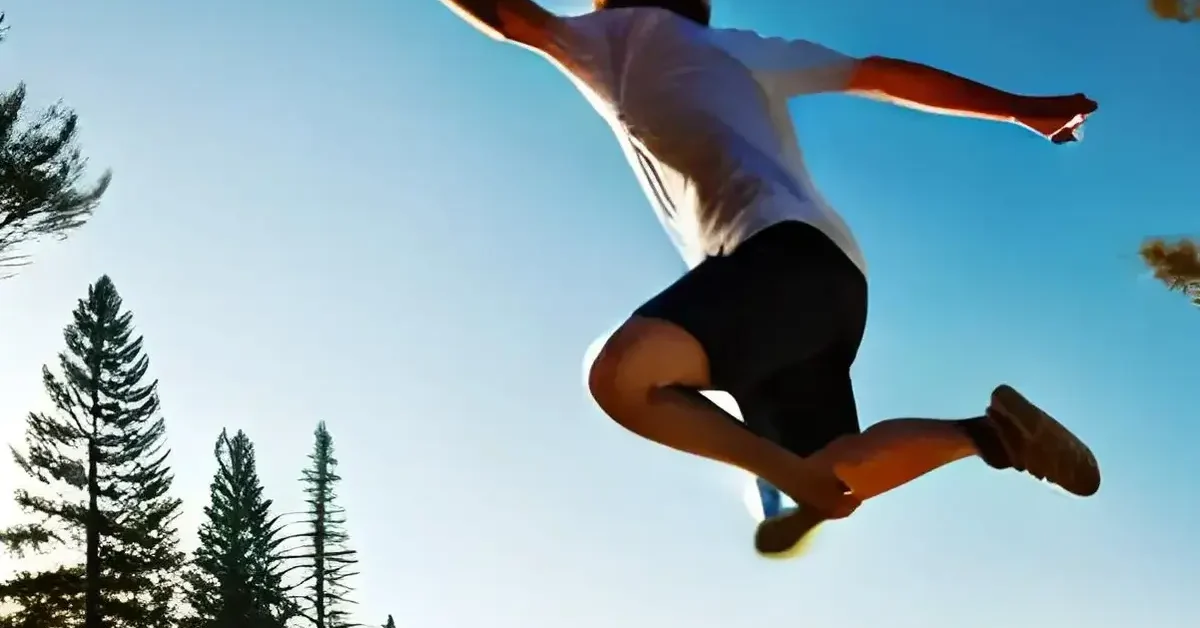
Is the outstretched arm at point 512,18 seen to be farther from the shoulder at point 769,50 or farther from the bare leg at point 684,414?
the bare leg at point 684,414

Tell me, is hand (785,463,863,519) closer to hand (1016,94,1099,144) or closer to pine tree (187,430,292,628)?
hand (1016,94,1099,144)

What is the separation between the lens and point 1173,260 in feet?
20.6

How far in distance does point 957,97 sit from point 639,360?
3.53 feet

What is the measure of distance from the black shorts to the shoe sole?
0.13 m

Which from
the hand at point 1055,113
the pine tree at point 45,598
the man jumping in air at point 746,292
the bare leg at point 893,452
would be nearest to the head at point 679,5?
the man jumping in air at point 746,292

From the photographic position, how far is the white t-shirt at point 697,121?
7.03 feet

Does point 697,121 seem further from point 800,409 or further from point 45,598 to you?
point 45,598

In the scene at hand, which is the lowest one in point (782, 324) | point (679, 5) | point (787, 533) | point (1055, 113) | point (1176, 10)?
point (787, 533)

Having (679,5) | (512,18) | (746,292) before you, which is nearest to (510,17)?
(512,18)

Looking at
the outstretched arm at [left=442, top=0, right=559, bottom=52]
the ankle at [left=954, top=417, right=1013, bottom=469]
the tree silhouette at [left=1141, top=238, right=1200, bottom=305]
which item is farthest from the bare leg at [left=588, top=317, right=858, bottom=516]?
the tree silhouette at [left=1141, top=238, right=1200, bottom=305]

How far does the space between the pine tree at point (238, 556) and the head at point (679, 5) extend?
19667 millimetres

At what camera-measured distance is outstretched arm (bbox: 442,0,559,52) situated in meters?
2.20

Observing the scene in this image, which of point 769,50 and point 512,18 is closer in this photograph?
point 512,18

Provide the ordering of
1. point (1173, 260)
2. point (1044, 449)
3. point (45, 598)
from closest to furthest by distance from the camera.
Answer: point (1044, 449)
point (1173, 260)
point (45, 598)
